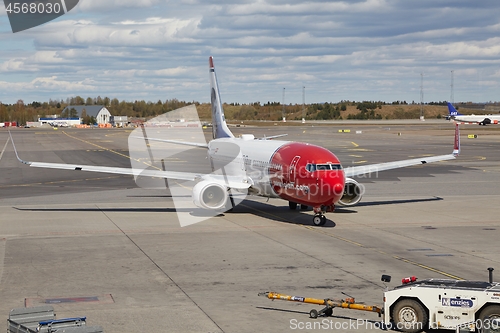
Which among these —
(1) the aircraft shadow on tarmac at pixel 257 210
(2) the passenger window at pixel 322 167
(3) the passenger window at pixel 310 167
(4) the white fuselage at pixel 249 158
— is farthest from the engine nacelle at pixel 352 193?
(3) the passenger window at pixel 310 167

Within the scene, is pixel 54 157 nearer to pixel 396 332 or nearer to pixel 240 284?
pixel 240 284

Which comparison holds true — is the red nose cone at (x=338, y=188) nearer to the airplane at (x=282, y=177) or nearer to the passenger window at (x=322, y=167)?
the airplane at (x=282, y=177)

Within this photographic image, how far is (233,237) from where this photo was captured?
32.9 m

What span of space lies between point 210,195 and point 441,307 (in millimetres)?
22778

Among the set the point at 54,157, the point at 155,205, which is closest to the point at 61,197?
the point at 155,205

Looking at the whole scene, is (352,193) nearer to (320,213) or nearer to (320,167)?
(320,213)

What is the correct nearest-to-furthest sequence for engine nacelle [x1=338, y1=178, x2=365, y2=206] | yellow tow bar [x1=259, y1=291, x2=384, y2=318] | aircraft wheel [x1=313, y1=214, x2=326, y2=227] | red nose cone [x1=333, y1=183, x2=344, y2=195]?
yellow tow bar [x1=259, y1=291, x2=384, y2=318] → red nose cone [x1=333, y1=183, x2=344, y2=195] → aircraft wheel [x1=313, y1=214, x2=326, y2=227] → engine nacelle [x1=338, y1=178, x2=365, y2=206]

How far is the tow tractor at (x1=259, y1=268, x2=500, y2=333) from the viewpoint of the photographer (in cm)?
1667

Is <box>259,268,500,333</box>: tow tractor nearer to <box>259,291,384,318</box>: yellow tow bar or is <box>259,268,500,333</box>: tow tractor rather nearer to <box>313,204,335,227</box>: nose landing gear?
<box>259,291,384,318</box>: yellow tow bar

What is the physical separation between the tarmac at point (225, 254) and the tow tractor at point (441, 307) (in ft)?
Result: 2.78

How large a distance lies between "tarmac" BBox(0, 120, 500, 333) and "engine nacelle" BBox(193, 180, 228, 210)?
1.15m

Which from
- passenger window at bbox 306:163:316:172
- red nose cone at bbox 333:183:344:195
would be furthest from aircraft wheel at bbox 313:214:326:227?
passenger window at bbox 306:163:316:172

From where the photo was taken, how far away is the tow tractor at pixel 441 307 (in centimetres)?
1667

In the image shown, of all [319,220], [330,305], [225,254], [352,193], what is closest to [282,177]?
[319,220]
